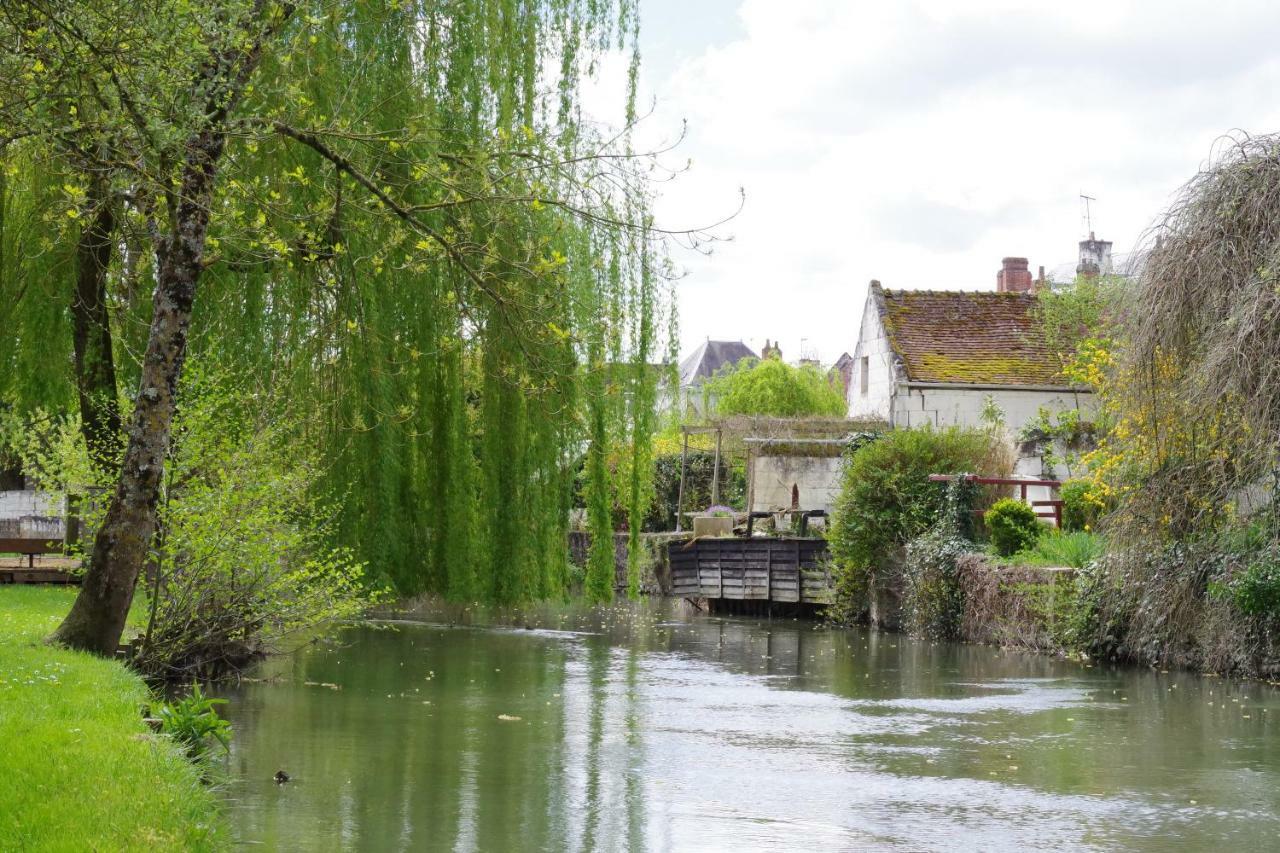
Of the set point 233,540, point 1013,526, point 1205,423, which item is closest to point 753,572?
point 1013,526

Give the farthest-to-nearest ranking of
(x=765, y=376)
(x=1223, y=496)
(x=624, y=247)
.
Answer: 1. (x=765, y=376)
2. (x=1223, y=496)
3. (x=624, y=247)

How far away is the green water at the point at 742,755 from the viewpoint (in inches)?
350

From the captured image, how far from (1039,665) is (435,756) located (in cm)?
1122

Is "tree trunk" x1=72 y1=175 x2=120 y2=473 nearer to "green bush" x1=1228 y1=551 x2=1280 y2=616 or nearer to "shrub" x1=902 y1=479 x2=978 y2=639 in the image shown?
"green bush" x1=1228 y1=551 x2=1280 y2=616

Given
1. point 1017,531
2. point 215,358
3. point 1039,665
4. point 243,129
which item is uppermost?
point 243,129

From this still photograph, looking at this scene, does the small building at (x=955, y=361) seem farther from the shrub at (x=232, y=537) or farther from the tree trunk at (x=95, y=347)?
the shrub at (x=232, y=537)

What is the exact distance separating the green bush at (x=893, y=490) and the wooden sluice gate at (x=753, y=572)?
2539 mm

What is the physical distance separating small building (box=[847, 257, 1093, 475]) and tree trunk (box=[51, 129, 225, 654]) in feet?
71.3

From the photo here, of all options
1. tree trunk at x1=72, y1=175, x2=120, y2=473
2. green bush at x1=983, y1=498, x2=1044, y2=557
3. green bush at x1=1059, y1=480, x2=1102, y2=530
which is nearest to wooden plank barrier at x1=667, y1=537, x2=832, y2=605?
green bush at x1=1059, y1=480, x2=1102, y2=530

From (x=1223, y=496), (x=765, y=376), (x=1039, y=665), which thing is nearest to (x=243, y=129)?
(x=1223, y=496)

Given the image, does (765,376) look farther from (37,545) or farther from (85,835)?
(85,835)

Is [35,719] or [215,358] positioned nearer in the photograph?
[35,719]

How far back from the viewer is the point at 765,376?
172 ft

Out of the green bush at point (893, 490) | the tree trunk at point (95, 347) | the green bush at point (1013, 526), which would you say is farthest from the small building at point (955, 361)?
the tree trunk at point (95, 347)
